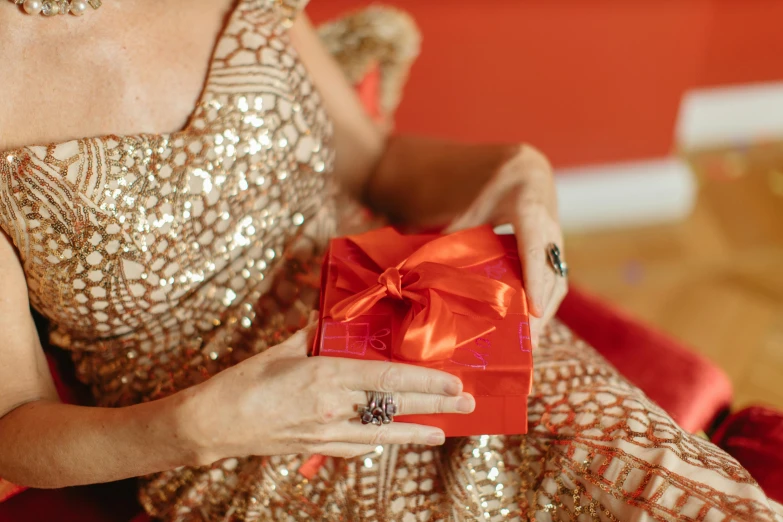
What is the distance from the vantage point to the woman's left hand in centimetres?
75

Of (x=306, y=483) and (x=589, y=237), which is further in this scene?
(x=589, y=237)

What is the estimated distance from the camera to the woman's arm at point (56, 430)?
0.67 metres

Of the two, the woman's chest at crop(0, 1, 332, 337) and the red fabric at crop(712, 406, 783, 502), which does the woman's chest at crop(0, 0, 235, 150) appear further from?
the red fabric at crop(712, 406, 783, 502)

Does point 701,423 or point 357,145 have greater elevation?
point 357,145

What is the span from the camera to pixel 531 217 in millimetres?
801

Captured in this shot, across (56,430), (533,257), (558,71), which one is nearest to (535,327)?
(533,257)

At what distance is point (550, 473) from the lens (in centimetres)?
71

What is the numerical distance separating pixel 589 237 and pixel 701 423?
1202 millimetres

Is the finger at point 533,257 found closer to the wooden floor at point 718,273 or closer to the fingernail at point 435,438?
the fingernail at point 435,438

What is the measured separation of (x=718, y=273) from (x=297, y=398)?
171 cm

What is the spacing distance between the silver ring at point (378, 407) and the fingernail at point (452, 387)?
0.18 feet

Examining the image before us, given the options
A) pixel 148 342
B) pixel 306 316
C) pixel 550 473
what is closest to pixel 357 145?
pixel 306 316

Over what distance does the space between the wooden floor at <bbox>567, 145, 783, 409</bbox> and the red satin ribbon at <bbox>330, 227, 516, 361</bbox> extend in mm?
1198

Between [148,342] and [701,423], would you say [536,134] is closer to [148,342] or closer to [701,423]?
[701,423]
